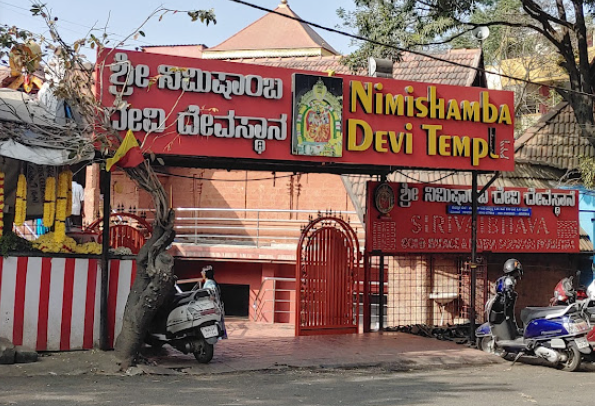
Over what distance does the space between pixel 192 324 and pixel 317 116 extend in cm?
381

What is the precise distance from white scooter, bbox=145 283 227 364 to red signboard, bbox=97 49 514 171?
2.14 meters

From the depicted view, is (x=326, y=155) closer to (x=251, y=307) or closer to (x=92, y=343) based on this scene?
(x=92, y=343)

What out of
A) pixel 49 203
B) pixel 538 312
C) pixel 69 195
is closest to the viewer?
pixel 49 203

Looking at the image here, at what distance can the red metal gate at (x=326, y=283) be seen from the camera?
14.2 metres

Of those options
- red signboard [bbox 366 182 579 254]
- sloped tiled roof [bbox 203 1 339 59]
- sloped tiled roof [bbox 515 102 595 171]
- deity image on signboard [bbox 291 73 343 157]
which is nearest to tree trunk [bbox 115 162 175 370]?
deity image on signboard [bbox 291 73 343 157]

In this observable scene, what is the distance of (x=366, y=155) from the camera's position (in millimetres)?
12500

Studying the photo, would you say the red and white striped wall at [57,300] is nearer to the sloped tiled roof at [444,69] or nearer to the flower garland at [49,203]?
the flower garland at [49,203]

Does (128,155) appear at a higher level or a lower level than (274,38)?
lower

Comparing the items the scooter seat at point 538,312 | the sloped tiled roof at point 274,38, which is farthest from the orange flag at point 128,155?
the sloped tiled roof at point 274,38

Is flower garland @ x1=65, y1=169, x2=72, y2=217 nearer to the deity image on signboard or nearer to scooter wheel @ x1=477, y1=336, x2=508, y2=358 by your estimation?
the deity image on signboard

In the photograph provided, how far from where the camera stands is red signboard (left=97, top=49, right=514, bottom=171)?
10.8 m

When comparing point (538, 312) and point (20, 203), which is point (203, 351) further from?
point (538, 312)

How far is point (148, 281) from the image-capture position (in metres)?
10.2

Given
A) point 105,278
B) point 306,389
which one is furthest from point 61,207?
point 306,389
